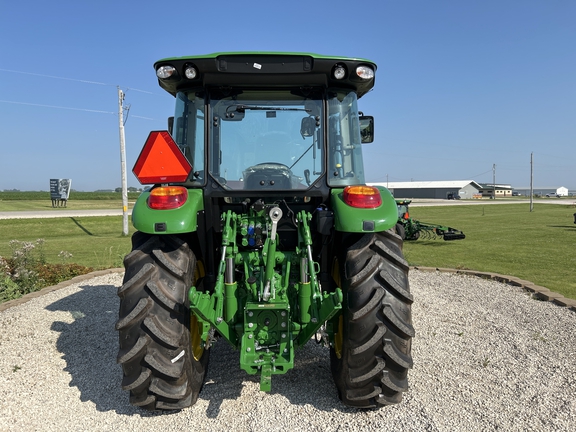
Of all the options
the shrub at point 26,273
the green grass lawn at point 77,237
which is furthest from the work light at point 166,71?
the green grass lawn at point 77,237

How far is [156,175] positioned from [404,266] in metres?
1.93

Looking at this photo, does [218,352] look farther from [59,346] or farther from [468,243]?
[468,243]

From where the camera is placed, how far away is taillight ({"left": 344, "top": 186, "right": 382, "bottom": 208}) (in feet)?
10.3

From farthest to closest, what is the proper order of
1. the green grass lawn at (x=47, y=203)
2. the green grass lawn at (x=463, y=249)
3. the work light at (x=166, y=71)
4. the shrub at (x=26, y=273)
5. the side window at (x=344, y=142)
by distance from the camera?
1. the green grass lawn at (x=47, y=203)
2. the green grass lawn at (x=463, y=249)
3. the shrub at (x=26, y=273)
4. the side window at (x=344, y=142)
5. the work light at (x=166, y=71)

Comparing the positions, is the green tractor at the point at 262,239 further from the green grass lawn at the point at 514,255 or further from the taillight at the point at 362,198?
the green grass lawn at the point at 514,255

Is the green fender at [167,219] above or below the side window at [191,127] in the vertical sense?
below

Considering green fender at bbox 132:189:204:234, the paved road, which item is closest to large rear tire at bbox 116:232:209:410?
green fender at bbox 132:189:204:234

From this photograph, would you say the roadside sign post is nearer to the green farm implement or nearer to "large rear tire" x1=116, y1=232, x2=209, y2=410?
the green farm implement

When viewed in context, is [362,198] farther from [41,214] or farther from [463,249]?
[41,214]

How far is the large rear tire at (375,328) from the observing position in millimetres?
2994

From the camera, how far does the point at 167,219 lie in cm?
304

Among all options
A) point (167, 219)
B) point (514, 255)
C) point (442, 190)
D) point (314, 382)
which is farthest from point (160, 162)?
point (442, 190)

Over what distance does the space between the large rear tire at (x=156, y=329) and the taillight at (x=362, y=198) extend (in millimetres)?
1300

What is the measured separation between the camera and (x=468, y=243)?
48.0ft
